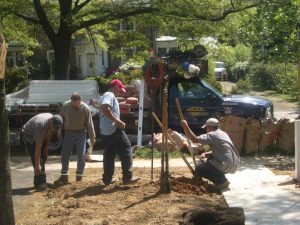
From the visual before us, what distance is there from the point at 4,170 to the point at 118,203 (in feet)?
8.83

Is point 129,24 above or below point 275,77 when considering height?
above

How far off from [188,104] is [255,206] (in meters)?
6.34

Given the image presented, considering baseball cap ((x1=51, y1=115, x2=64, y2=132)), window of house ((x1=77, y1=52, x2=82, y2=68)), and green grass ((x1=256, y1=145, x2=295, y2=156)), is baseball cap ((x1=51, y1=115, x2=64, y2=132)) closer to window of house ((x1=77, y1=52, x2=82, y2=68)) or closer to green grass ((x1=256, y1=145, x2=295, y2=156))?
green grass ((x1=256, y1=145, x2=295, y2=156))

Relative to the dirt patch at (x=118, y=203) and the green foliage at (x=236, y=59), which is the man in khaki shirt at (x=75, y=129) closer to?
the dirt patch at (x=118, y=203)

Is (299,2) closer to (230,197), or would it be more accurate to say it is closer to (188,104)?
(188,104)

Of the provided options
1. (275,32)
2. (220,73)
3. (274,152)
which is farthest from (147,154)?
(220,73)

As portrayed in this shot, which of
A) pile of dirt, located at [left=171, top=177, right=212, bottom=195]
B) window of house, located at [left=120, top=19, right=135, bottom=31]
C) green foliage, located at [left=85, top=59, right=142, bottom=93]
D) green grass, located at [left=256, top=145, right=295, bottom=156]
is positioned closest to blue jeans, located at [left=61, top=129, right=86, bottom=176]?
pile of dirt, located at [left=171, top=177, right=212, bottom=195]

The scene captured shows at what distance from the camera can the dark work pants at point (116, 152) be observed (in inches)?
337

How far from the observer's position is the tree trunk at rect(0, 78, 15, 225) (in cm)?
499

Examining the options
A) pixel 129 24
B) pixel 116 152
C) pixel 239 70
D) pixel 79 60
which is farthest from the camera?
pixel 239 70

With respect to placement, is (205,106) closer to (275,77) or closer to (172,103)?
(172,103)

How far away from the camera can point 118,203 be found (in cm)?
746

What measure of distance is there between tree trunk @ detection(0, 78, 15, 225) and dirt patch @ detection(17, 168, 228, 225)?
148 cm

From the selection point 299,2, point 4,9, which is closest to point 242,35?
point 299,2
